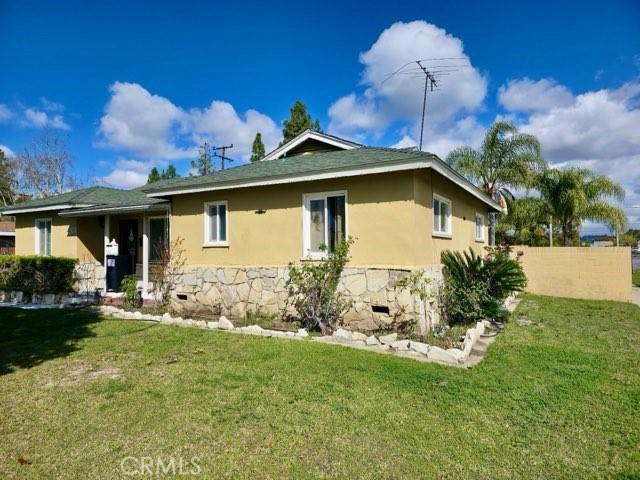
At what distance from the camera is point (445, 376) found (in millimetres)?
5461

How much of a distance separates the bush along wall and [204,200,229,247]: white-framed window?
6134 mm

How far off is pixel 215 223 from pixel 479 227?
10.5 m

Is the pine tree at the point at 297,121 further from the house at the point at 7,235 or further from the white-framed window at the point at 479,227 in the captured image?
the house at the point at 7,235

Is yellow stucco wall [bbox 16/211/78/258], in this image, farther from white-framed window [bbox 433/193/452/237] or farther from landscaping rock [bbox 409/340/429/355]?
landscaping rock [bbox 409/340/429/355]

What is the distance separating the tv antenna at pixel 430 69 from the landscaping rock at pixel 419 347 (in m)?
8.61

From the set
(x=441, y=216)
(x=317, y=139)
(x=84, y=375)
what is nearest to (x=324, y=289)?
(x=441, y=216)

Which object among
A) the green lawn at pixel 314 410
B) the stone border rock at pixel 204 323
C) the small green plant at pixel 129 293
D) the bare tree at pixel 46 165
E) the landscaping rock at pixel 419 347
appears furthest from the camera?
the bare tree at pixel 46 165

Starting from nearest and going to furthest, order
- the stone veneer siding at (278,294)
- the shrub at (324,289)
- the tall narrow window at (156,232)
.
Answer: the stone veneer siding at (278,294), the shrub at (324,289), the tall narrow window at (156,232)

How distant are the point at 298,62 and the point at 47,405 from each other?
14700 mm

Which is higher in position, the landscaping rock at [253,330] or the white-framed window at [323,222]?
the white-framed window at [323,222]

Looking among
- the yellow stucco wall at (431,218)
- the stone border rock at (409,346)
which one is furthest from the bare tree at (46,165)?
the stone border rock at (409,346)

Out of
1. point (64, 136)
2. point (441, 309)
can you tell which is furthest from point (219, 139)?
point (441, 309)

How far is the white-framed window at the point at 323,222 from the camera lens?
9.19m

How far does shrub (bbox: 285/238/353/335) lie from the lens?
870cm
